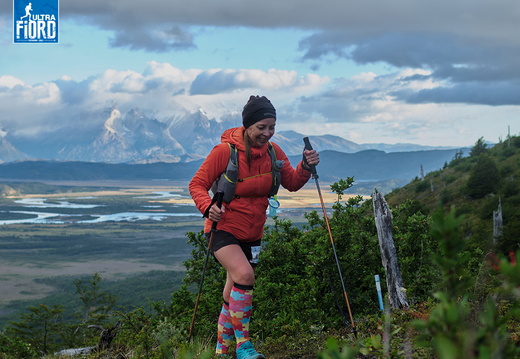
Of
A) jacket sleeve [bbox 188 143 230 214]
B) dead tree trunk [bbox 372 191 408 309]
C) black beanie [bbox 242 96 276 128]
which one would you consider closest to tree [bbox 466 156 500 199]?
dead tree trunk [bbox 372 191 408 309]

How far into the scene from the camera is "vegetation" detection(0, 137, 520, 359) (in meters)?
1.37

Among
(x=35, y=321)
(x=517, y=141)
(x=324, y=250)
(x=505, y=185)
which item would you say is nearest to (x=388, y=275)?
(x=324, y=250)

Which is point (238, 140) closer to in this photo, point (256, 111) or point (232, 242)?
point (256, 111)

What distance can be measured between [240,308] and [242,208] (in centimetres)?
101

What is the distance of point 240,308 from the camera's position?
568 cm

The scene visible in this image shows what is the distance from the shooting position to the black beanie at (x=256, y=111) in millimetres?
5875

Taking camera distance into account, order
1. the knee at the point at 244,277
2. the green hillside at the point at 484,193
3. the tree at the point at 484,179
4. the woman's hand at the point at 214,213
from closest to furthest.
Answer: the woman's hand at the point at 214,213, the knee at the point at 244,277, the green hillside at the point at 484,193, the tree at the point at 484,179

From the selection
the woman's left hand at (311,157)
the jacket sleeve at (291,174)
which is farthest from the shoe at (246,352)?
the woman's left hand at (311,157)

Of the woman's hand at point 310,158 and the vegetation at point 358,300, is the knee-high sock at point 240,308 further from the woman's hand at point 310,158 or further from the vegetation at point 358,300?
the woman's hand at point 310,158

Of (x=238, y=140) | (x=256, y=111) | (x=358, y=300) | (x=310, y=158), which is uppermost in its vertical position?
(x=256, y=111)

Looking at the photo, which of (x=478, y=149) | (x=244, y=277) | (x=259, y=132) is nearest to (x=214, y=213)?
(x=244, y=277)

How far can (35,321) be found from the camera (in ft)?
144

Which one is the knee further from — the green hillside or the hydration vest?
the green hillside

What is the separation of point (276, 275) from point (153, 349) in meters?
8.54
